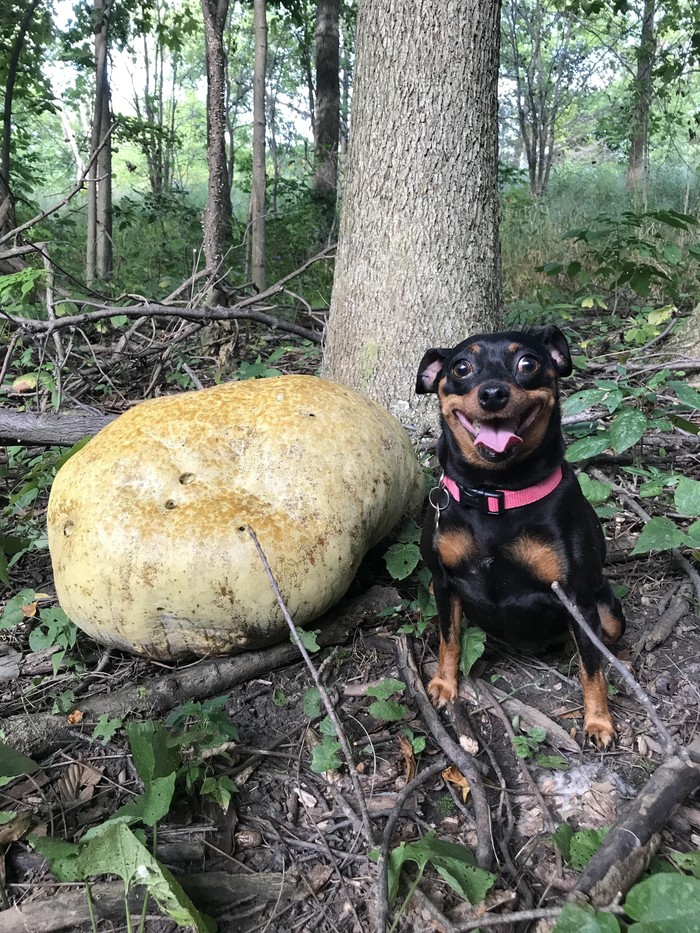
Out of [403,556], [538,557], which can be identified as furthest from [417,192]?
[538,557]

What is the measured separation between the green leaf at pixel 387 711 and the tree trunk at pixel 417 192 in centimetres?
184

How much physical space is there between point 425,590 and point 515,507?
77cm

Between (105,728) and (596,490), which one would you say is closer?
(105,728)

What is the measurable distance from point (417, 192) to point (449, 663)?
8.07 feet

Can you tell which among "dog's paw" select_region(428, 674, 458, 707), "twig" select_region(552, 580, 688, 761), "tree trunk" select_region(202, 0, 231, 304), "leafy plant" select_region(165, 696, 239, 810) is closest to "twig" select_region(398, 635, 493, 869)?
"dog's paw" select_region(428, 674, 458, 707)

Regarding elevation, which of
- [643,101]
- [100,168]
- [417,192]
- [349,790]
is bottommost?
[349,790]

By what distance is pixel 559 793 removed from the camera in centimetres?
184

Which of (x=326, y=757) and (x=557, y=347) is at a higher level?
(x=557, y=347)

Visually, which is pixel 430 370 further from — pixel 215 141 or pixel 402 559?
pixel 215 141

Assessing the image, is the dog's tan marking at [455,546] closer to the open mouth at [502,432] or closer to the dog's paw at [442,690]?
the open mouth at [502,432]

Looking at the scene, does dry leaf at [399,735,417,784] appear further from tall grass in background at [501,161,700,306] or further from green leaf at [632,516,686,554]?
tall grass in background at [501,161,700,306]

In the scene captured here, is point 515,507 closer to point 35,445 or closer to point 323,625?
point 323,625

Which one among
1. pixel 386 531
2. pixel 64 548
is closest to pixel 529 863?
pixel 386 531

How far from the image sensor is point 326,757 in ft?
6.21
